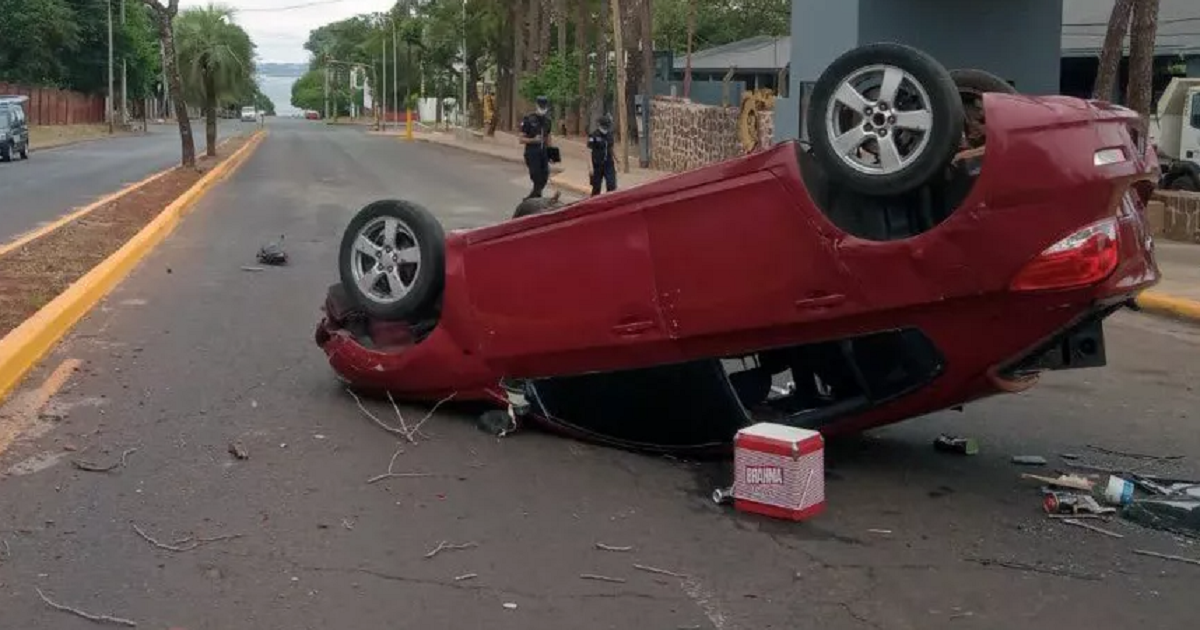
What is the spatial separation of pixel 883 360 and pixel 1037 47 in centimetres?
2005

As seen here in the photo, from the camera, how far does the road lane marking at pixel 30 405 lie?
6.72 metres

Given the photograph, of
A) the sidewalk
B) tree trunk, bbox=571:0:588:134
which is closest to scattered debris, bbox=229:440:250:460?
the sidewalk

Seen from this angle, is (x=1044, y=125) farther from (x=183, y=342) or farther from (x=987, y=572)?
(x=183, y=342)

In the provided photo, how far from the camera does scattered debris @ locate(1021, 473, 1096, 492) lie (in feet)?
19.5

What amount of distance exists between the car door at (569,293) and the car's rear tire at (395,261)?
1.04 feet

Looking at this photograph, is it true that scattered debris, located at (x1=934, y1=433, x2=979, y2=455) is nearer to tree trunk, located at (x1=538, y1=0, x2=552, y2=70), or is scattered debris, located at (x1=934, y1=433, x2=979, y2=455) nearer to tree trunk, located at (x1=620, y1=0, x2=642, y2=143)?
tree trunk, located at (x1=620, y1=0, x2=642, y2=143)

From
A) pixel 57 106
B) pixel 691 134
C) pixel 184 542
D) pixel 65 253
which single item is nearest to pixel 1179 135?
pixel 691 134

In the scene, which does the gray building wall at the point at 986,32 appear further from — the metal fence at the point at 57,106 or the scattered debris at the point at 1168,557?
the metal fence at the point at 57,106


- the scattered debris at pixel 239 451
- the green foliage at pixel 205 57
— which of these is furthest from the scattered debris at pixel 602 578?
the green foliage at pixel 205 57

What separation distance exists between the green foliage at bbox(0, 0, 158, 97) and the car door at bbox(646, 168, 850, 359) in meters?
72.6

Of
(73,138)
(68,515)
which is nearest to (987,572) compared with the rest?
(68,515)

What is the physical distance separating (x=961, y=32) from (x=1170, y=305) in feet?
41.9

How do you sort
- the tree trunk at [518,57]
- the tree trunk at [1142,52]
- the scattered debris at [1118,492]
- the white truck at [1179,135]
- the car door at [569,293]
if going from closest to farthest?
the scattered debris at [1118,492] < the car door at [569,293] < the tree trunk at [1142,52] < the white truck at [1179,135] < the tree trunk at [518,57]

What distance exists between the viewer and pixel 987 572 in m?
4.93
